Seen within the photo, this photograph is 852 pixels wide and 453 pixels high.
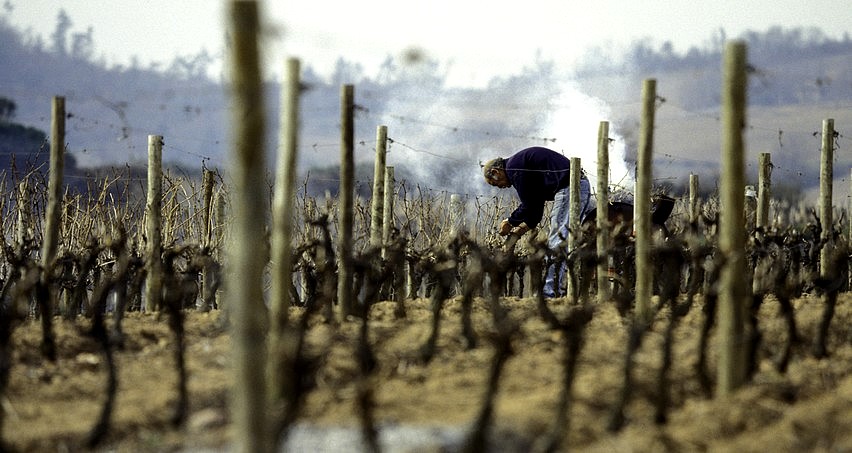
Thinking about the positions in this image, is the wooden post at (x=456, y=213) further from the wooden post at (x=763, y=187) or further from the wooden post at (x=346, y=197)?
the wooden post at (x=346, y=197)

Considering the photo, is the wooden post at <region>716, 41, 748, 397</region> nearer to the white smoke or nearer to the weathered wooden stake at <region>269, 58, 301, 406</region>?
the weathered wooden stake at <region>269, 58, 301, 406</region>

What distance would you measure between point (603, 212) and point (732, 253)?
14.6 ft

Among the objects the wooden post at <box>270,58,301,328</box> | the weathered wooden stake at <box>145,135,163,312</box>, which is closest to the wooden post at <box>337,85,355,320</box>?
the wooden post at <box>270,58,301,328</box>

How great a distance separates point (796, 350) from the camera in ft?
23.4

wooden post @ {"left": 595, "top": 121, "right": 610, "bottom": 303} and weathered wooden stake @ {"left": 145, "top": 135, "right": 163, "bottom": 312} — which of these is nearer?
weathered wooden stake @ {"left": 145, "top": 135, "right": 163, "bottom": 312}

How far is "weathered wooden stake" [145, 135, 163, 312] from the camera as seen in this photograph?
934 centimetres

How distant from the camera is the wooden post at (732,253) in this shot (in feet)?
19.1

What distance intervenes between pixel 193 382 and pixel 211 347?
1094 mm

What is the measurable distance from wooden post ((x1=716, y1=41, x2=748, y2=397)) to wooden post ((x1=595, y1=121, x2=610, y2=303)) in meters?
3.41

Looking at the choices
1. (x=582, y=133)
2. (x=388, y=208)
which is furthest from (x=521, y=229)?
(x=582, y=133)

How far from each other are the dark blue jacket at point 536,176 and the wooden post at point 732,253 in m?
6.08

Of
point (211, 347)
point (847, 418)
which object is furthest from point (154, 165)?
point (847, 418)

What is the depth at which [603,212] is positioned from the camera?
10.2 m

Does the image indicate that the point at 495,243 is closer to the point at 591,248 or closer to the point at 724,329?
the point at 591,248
